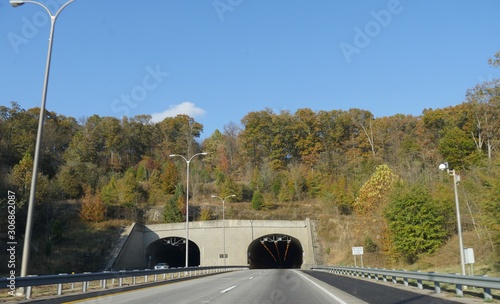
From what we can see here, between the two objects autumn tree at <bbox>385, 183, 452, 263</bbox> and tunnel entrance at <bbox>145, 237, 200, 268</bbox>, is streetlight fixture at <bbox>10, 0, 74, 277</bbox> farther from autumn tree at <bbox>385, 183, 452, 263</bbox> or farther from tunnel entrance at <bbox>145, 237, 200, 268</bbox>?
tunnel entrance at <bbox>145, 237, 200, 268</bbox>

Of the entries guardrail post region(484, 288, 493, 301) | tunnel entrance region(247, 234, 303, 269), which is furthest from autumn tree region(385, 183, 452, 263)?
guardrail post region(484, 288, 493, 301)

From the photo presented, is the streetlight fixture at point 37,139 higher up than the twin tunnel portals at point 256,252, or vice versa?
the streetlight fixture at point 37,139

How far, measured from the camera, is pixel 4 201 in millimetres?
44906

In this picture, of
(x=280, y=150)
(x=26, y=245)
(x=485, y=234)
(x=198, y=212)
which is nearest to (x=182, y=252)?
(x=198, y=212)

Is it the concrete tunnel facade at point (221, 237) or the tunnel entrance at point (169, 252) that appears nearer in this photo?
the concrete tunnel facade at point (221, 237)

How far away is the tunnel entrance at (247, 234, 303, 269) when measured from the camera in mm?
68875

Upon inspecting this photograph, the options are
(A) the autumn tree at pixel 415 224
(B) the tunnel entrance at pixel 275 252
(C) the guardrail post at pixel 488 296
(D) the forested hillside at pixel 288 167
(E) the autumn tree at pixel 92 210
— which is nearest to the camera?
(C) the guardrail post at pixel 488 296

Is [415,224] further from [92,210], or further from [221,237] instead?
[92,210]

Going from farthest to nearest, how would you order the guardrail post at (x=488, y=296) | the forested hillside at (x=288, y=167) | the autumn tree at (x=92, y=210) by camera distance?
the autumn tree at (x=92, y=210)
the forested hillside at (x=288, y=167)
the guardrail post at (x=488, y=296)

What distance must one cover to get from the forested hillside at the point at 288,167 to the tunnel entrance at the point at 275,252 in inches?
255

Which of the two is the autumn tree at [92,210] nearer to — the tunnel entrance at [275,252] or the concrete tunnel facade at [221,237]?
the concrete tunnel facade at [221,237]

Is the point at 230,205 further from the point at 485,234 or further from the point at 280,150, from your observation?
the point at 485,234

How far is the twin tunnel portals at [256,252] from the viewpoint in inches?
2643

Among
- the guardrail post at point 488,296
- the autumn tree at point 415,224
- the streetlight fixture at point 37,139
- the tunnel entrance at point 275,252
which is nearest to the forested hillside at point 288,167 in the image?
the autumn tree at point 415,224
